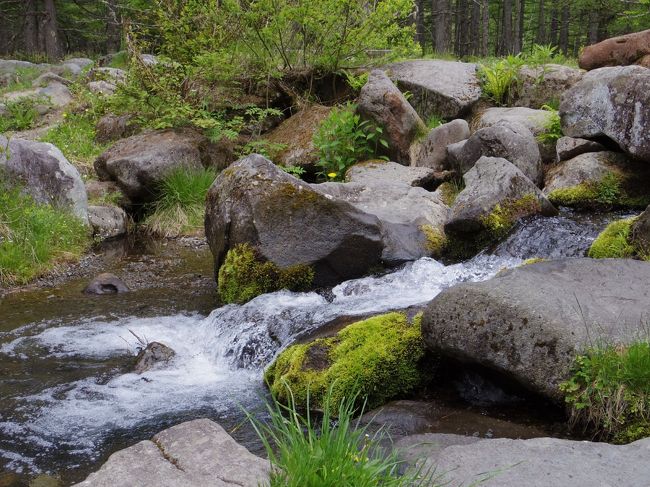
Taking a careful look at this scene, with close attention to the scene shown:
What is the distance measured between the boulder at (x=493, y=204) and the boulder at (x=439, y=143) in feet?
8.79

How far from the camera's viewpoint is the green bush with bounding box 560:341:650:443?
3.79 meters

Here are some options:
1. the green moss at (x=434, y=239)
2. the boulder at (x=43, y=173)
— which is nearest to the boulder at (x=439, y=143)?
the green moss at (x=434, y=239)

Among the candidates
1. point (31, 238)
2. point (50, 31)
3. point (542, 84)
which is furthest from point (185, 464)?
point (50, 31)

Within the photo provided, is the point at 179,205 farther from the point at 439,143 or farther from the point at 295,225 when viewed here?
the point at 295,225

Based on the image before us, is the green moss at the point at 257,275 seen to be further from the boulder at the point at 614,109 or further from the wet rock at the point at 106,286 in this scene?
Result: the boulder at the point at 614,109

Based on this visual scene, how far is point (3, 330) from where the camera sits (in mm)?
7004

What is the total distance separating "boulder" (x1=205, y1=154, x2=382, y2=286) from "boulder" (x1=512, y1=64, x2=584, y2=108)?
674 centimetres

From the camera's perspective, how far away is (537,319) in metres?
4.28

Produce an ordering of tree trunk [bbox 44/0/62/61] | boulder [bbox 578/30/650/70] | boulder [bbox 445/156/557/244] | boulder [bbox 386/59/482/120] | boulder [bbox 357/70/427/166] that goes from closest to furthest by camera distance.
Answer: boulder [bbox 445/156/557/244] → boulder [bbox 357/70/427/166] → boulder [bbox 578/30/650/70] → boulder [bbox 386/59/482/120] → tree trunk [bbox 44/0/62/61]

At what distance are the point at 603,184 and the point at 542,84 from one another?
4.55 meters

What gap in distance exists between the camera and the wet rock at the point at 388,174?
1005 cm

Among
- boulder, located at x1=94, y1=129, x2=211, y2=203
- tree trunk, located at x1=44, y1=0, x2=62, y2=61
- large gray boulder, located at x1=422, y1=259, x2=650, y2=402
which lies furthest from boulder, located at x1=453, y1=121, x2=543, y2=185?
tree trunk, located at x1=44, y1=0, x2=62, y2=61

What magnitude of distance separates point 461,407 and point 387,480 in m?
2.10

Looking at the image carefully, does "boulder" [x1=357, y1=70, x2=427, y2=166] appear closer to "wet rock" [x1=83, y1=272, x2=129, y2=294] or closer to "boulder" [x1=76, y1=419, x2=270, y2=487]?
"wet rock" [x1=83, y1=272, x2=129, y2=294]
